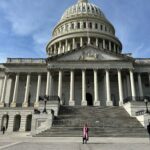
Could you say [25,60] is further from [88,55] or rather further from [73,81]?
[88,55]

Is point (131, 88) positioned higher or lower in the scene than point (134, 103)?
higher

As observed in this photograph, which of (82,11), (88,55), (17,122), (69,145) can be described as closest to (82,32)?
(82,11)

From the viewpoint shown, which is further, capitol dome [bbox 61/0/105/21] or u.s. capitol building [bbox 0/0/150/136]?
capitol dome [bbox 61/0/105/21]

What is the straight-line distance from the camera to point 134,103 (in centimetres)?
3669

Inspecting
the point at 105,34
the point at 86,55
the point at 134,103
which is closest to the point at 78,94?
the point at 86,55

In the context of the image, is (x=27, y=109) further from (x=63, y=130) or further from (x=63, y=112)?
(x=63, y=130)

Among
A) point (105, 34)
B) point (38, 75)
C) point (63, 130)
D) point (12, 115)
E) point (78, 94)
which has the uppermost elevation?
point (105, 34)

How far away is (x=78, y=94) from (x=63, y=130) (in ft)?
85.5

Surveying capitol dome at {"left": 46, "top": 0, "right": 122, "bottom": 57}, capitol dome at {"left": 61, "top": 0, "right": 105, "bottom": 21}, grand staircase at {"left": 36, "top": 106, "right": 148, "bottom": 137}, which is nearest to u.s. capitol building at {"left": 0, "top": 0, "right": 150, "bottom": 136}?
grand staircase at {"left": 36, "top": 106, "right": 148, "bottom": 137}

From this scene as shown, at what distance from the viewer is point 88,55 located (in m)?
47.4

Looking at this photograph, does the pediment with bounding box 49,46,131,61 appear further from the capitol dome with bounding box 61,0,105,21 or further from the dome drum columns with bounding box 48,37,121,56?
the capitol dome with bounding box 61,0,105,21

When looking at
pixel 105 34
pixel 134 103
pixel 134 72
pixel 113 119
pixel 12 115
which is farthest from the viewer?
pixel 105 34

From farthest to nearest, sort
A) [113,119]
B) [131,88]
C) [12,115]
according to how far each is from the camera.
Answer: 1. [131,88]
2. [12,115]
3. [113,119]

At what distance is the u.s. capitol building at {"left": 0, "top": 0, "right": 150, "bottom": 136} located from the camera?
42.6 meters
